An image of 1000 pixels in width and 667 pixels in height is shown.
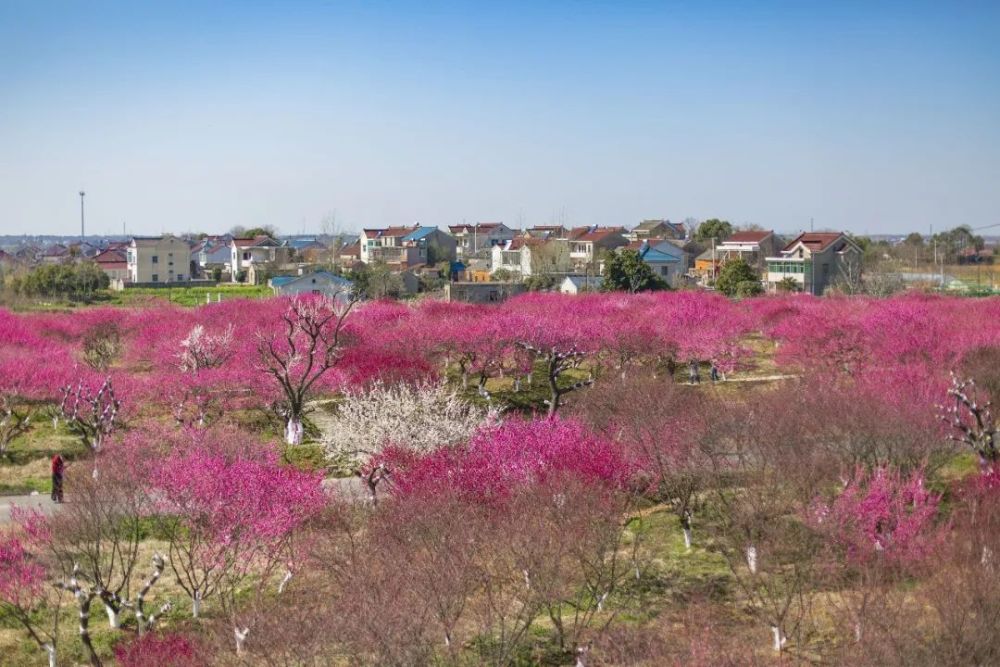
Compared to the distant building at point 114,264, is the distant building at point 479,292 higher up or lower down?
lower down

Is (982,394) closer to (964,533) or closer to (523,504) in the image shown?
(964,533)

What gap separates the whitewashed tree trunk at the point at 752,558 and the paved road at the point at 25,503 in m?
13.8

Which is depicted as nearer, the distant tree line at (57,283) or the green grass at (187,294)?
the green grass at (187,294)

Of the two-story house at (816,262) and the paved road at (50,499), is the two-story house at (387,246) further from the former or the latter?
the paved road at (50,499)

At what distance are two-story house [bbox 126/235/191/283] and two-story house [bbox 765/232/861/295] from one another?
48.0 metres

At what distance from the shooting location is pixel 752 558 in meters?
16.1

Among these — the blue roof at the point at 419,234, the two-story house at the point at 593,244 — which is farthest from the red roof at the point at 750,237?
the blue roof at the point at 419,234

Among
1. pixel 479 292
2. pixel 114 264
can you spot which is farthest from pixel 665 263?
pixel 114 264

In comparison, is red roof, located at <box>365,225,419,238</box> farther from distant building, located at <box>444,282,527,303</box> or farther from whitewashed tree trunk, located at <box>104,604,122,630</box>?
whitewashed tree trunk, located at <box>104,604,122,630</box>

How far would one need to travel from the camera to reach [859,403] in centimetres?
2020

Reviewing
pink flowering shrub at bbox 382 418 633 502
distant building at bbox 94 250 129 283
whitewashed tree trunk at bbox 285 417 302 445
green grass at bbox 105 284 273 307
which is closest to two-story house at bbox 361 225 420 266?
green grass at bbox 105 284 273 307

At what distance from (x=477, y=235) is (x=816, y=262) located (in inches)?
2112

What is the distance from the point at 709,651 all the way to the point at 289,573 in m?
8.03

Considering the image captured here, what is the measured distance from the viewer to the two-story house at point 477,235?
10856cm
